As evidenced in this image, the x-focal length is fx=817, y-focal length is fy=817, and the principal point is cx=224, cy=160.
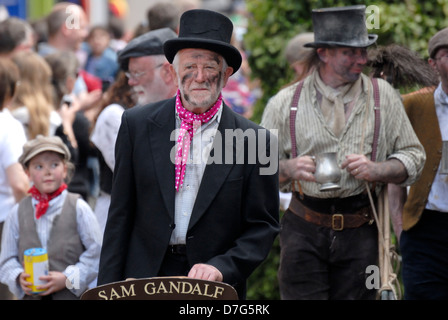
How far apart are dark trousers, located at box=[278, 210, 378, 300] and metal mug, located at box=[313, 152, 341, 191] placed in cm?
40

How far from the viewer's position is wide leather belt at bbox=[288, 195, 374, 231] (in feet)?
16.8

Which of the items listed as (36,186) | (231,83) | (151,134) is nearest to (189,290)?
(151,134)

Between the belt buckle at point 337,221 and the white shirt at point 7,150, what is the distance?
2.28 m

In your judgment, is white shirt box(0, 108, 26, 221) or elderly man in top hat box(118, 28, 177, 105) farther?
white shirt box(0, 108, 26, 221)

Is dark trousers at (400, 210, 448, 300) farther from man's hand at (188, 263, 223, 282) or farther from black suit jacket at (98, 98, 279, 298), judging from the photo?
man's hand at (188, 263, 223, 282)

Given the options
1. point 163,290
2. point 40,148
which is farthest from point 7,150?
point 163,290

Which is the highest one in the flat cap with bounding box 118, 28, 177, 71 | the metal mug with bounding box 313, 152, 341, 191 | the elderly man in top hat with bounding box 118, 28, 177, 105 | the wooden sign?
the flat cap with bounding box 118, 28, 177, 71

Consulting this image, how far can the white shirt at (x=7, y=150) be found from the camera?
227 inches

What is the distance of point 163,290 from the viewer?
10.8 feet

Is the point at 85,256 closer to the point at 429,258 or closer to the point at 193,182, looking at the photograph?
the point at 193,182

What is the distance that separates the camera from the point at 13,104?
6719 millimetres

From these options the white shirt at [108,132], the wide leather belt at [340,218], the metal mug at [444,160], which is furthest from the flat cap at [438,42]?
the white shirt at [108,132]

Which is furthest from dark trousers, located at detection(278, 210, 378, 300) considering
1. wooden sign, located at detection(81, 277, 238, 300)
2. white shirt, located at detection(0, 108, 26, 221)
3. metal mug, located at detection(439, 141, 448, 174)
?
white shirt, located at detection(0, 108, 26, 221)
